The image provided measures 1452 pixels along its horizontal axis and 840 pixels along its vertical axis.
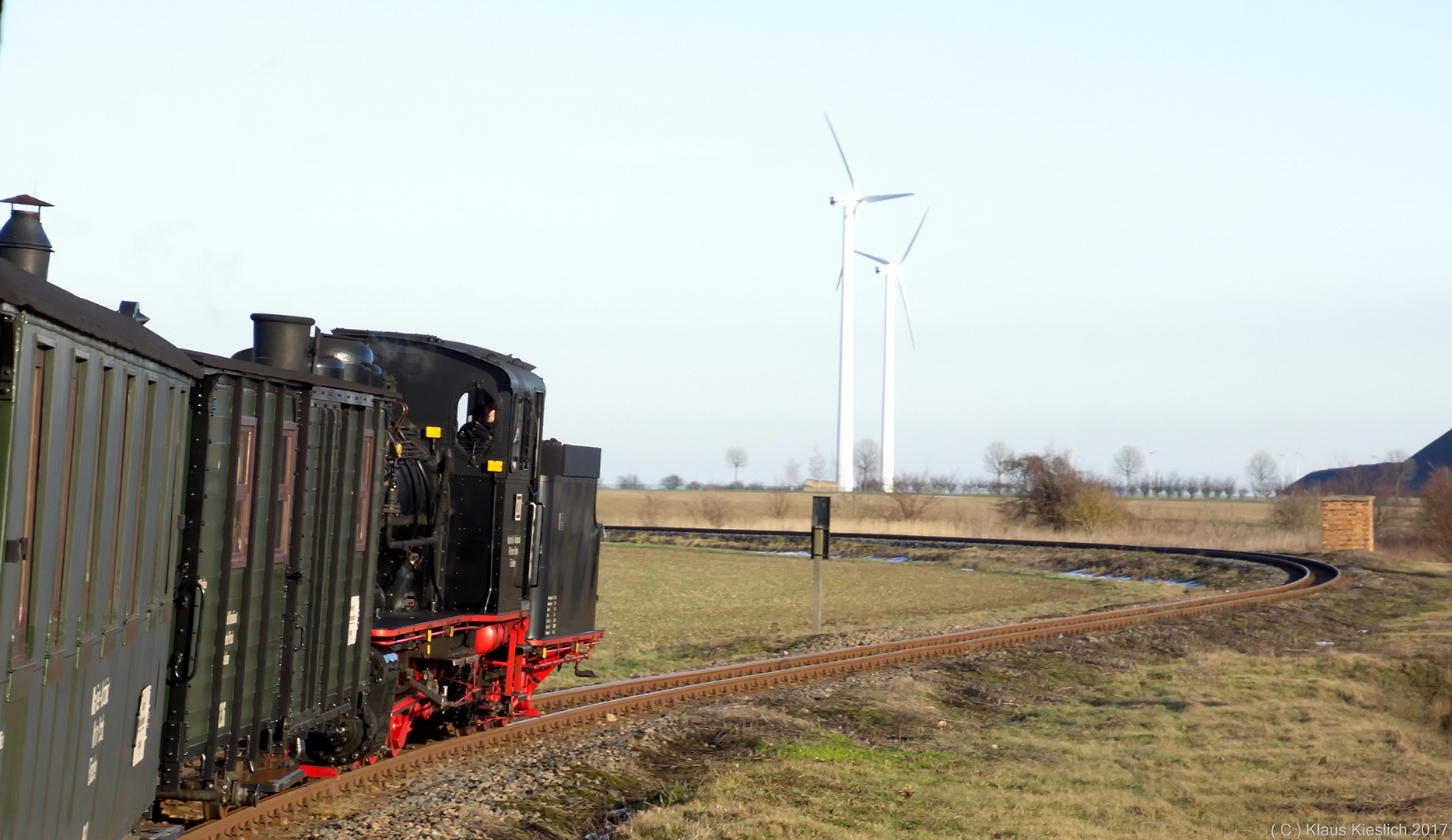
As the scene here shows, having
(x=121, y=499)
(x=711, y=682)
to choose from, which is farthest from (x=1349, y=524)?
(x=121, y=499)

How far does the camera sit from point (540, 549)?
14164mm

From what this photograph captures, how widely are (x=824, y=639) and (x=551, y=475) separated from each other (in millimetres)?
11644

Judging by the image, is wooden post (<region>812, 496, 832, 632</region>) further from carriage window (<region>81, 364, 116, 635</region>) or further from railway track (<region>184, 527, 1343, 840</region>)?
carriage window (<region>81, 364, 116, 635</region>)

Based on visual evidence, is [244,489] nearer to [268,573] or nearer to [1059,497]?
[268,573]

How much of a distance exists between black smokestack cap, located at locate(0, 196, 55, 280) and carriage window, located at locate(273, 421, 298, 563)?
72.9 inches

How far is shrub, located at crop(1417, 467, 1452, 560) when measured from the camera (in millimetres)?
47906

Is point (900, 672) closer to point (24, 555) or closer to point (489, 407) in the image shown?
point (489, 407)

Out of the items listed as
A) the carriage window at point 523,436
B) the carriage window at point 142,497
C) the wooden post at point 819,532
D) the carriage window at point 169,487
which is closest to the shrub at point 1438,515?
the wooden post at point 819,532

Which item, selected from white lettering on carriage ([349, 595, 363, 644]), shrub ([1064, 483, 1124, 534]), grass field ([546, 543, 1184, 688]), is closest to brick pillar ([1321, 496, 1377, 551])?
grass field ([546, 543, 1184, 688])

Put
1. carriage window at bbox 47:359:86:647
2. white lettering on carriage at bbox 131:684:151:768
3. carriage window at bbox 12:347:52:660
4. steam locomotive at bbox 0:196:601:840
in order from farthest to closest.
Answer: white lettering on carriage at bbox 131:684:151:768
carriage window at bbox 47:359:86:647
steam locomotive at bbox 0:196:601:840
carriage window at bbox 12:347:52:660

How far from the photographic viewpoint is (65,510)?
5.23 m

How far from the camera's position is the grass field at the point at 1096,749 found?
10594 mm

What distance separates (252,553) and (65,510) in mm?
3072

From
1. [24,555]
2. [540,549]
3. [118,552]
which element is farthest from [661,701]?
[24,555]
